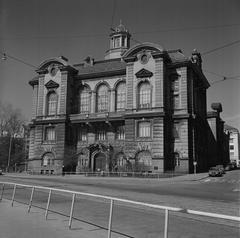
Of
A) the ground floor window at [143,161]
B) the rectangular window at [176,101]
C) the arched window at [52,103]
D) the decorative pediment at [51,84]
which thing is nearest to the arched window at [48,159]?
the arched window at [52,103]

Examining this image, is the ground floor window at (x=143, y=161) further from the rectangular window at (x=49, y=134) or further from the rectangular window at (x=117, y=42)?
the rectangular window at (x=117, y=42)

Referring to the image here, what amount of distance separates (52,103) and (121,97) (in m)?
12.0

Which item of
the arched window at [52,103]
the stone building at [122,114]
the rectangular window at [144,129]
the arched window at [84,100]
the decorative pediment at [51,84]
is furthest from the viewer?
the arched window at [84,100]

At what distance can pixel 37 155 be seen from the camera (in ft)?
196

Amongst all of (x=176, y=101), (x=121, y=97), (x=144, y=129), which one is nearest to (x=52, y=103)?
(x=121, y=97)

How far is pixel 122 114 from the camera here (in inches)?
2160

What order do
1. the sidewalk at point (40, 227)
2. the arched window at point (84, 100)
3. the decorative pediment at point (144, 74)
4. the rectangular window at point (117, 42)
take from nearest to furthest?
the sidewalk at point (40, 227), the decorative pediment at point (144, 74), the arched window at point (84, 100), the rectangular window at point (117, 42)

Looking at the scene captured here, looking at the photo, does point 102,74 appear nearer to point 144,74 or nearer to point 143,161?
point 144,74

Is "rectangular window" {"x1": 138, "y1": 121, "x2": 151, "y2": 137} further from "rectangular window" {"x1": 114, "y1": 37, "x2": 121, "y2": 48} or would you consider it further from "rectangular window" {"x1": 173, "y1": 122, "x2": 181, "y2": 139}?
"rectangular window" {"x1": 114, "y1": 37, "x2": 121, "y2": 48}

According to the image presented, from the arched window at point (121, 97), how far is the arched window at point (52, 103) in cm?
1066

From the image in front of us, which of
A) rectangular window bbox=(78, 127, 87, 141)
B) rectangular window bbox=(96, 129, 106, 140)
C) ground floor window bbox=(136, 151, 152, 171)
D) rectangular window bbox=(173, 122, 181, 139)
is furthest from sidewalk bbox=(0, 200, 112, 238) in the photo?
rectangular window bbox=(78, 127, 87, 141)

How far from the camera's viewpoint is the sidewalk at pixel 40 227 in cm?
820

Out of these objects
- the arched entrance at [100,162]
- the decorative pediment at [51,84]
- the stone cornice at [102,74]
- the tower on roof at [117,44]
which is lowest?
the arched entrance at [100,162]

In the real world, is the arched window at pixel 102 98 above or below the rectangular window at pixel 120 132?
above
